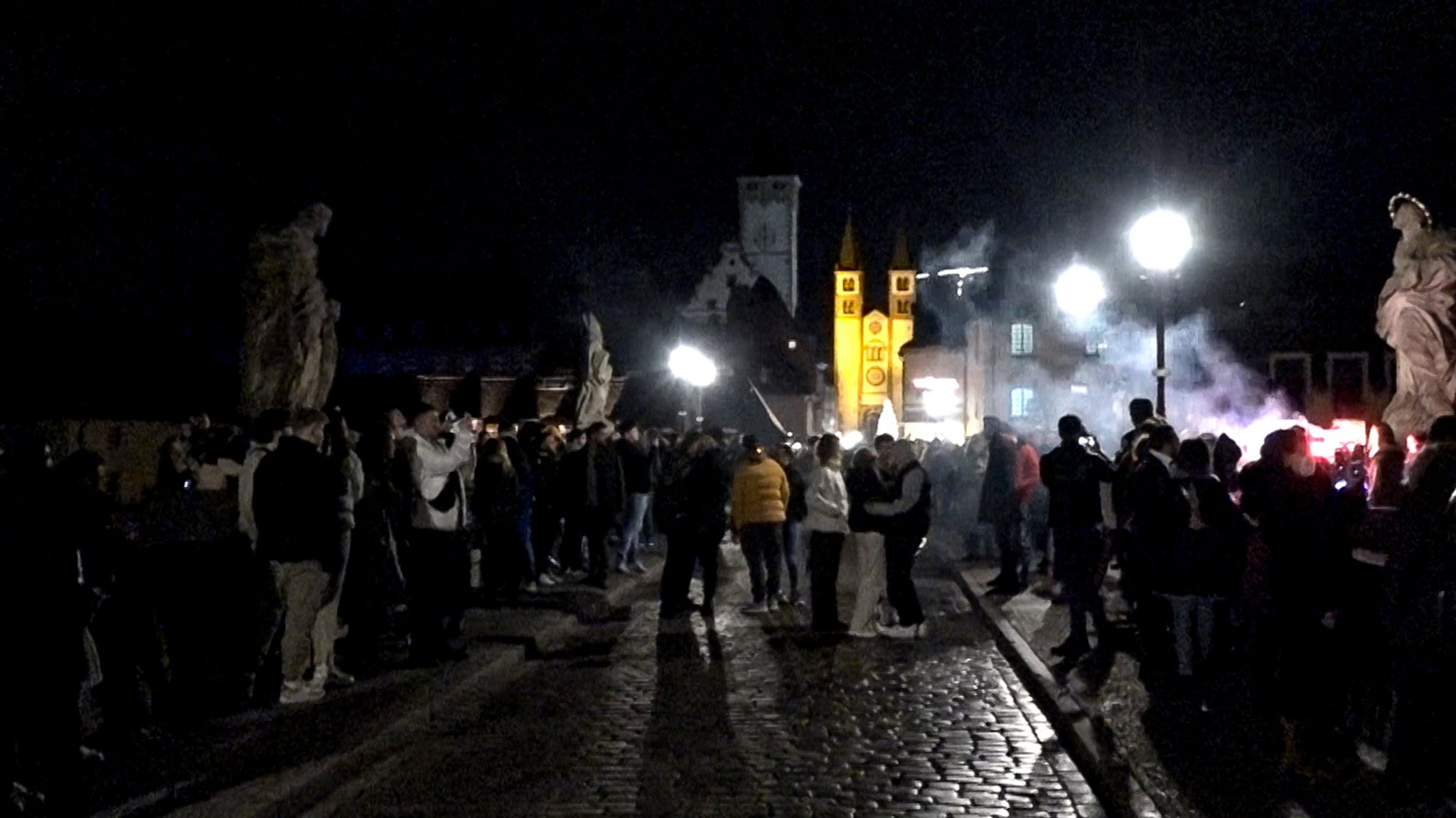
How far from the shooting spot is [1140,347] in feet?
218

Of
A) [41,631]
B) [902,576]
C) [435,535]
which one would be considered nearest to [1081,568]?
[902,576]

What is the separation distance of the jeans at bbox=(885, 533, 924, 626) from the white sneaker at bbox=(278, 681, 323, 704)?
5997mm

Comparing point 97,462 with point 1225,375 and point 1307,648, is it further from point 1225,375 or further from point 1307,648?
point 1225,375

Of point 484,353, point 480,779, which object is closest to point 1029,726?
point 480,779

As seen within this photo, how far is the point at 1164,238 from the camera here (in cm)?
1742

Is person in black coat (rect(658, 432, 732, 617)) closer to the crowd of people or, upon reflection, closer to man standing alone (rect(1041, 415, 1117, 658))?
the crowd of people

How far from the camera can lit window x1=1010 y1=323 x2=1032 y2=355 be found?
8250cm

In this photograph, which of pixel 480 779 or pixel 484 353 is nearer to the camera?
pixel 480 779

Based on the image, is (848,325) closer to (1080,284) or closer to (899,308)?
(899,308)

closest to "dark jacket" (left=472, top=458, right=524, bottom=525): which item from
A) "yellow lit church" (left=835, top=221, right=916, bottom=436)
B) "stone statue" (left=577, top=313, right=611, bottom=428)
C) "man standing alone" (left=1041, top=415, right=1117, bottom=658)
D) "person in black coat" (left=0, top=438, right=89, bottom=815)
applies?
"man standing alone" (left=1041, top=415, right=1117, bottom=658)

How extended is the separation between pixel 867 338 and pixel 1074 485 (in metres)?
98.1

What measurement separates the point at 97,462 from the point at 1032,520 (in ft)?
51.1

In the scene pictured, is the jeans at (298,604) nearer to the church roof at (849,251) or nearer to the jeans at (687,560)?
the jeans at (687,560)

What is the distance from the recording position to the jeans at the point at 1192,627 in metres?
10.6
